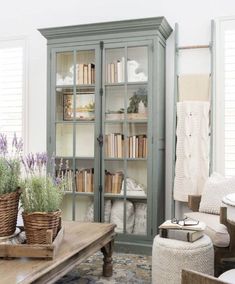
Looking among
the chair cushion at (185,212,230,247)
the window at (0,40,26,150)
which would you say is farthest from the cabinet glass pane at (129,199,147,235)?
the window at (0,40,26,150)

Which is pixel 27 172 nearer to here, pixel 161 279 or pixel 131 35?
pixel 161 279

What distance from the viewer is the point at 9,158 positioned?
7.95 ft

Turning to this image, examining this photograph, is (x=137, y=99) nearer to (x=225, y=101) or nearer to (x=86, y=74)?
(x=86, y=74)

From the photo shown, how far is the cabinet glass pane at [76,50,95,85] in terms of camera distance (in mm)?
4008

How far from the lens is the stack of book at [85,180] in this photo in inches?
157

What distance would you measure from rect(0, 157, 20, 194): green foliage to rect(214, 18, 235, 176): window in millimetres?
2205

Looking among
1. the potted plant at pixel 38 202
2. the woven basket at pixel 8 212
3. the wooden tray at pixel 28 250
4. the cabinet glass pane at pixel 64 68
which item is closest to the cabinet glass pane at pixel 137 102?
the cabinet glass pane at pixel 64 68

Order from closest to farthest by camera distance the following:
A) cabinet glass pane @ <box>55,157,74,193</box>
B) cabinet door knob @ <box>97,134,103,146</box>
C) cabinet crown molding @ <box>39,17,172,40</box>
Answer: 1. cabinet crown molding @ <box>39,17,172,40</box>
2. cabinet door knob @ <box>97,134,103,146</box>
3. cabinet glass pane @ <box>55,157,74,193</box>

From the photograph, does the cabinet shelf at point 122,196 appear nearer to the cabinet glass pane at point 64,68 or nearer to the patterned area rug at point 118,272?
the patterned area rug at point 118,272

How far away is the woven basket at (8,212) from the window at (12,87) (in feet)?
7.79

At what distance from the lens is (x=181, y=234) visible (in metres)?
2.62

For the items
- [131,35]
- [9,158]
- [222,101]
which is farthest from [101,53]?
[9,158]

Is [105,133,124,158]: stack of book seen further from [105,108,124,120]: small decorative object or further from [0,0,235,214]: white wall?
[0,0,235,214]: white wall

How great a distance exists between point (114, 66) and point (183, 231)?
1.96 m
